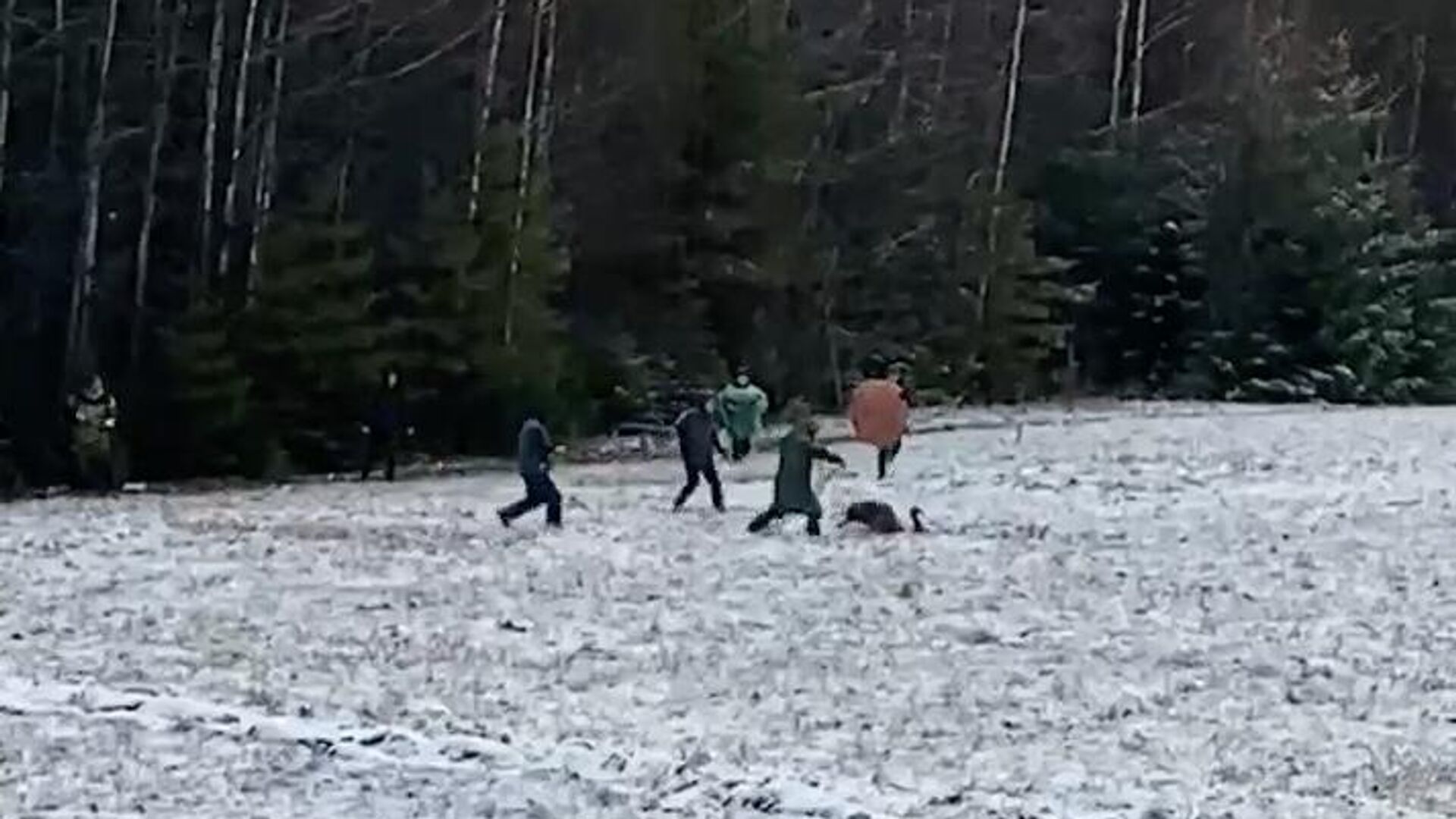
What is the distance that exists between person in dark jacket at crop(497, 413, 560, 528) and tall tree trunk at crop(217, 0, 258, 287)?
13.2 meters

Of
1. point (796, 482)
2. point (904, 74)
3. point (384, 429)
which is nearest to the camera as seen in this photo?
point (796, 482)

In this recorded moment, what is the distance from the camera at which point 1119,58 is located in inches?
2525

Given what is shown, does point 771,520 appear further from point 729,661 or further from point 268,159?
point 268,159

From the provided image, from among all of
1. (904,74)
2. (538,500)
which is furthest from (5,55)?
(904,74)

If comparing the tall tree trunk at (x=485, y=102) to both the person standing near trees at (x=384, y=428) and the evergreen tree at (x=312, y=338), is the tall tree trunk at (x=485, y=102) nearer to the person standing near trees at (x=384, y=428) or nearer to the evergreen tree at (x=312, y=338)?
the evergreen tree at (x=312, y=338)

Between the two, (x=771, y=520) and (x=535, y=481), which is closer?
(x=771, y=520)

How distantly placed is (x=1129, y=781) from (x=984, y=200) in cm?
4439

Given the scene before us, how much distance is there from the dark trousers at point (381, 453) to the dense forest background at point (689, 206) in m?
1.22

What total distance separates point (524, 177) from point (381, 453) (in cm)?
695

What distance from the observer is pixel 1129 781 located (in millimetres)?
13930

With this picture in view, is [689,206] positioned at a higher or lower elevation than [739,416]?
higher

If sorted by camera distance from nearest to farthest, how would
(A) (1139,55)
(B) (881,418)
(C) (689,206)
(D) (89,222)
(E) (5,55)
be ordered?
(B) (881,418) → (E) (5,55) → (D) (89,222) → (C) (689,206) → (A) (1139,55)

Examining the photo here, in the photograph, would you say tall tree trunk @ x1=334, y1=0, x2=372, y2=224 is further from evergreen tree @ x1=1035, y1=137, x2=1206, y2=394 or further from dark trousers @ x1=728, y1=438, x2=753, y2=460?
evergreen tree @ x1=1035, y1=137, x2=1206, y2=394

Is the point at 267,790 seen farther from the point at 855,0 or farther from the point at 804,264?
the point at 855,0
